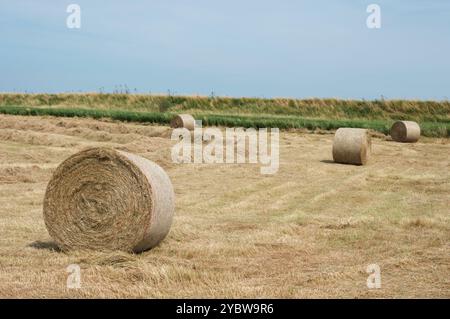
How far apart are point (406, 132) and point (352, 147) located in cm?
953

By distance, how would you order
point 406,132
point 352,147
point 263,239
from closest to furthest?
1. point 263,239
2. point 352,147
3. point 406,132

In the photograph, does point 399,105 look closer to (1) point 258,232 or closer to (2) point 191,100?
(2) point 191,100

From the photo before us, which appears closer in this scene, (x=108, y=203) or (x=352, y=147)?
(x=108, y=203)

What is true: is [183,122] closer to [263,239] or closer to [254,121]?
[254,121]

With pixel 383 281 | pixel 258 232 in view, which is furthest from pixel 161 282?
pixel 258 232

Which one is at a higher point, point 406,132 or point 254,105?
point 254,105

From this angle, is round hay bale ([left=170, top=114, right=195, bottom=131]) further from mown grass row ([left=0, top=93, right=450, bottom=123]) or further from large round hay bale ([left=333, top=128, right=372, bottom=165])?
large round hay bale ([left=333, top=128, right=372, bottom=165])

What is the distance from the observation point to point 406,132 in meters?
28.4

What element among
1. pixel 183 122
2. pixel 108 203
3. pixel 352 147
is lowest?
pixel 352 147

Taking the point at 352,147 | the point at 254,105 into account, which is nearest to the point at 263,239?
the point at 352,147

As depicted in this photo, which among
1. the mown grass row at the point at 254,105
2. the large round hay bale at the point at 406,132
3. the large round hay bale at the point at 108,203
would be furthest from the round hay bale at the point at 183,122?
the large round hay bale at the point at 108,203

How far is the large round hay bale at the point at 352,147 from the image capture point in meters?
19.8

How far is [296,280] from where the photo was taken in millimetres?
6766

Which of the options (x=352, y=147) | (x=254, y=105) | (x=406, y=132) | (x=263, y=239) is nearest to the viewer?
(x=263, y=239)
